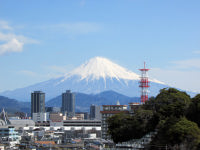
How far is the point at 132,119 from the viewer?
5062 centimetres

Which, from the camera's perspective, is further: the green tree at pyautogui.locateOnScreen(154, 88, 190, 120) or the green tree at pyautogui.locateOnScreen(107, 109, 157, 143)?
the green tree at pyautogui.locateOnScreen(107, 109, 157, 143)

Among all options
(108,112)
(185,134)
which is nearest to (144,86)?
(108,112)

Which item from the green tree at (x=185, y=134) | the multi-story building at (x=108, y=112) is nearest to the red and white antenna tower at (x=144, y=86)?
the multi-story building at (x=108, y=112)

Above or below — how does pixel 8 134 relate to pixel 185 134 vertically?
below

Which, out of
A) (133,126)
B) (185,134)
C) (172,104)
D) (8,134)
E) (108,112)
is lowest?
(8,134)

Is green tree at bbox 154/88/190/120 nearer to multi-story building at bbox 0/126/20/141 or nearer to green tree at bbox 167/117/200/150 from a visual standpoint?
green tree at bbox 167/117/200/150

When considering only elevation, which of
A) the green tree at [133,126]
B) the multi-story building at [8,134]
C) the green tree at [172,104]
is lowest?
the multi-story building at [8,134]

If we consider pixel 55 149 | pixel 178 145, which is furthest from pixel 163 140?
pixel 55 149

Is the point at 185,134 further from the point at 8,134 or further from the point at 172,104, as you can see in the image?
the point at 8,134

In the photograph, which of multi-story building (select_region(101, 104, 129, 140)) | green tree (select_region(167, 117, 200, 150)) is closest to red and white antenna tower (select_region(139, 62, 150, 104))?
multi-story building (select_region(101, 104, 129, 140))

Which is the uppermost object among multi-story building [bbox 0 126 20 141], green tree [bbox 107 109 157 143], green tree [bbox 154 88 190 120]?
green tree [bbox 154 88 190 120]

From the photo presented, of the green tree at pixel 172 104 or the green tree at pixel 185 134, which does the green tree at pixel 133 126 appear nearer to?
the green tree at pixel 172 104

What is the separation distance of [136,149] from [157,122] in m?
3.70

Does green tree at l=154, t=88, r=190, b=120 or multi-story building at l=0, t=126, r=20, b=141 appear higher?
green tree at l=154, t=88, r=190, b=120
